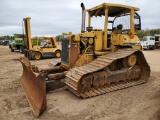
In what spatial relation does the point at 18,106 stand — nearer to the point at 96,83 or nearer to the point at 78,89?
the point at 78,89

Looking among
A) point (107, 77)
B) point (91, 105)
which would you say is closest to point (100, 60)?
point (107, 77)

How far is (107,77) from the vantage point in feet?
20.3

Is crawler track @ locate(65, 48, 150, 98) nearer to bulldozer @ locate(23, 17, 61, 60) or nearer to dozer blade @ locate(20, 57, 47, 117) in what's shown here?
dozer blade @ locate(20, 57, 47, 117)

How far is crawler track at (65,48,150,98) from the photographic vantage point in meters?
5.64

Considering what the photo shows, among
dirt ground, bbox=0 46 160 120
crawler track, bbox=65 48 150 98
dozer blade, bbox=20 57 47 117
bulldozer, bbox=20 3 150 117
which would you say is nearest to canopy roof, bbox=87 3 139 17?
bulldozer, bbox=20 3 150 117

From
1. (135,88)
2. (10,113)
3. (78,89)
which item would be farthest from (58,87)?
(135,88)

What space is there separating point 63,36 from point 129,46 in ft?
8.20

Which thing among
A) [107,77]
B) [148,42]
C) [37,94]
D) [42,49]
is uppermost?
[148,42]

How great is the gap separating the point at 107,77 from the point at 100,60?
0.59 m

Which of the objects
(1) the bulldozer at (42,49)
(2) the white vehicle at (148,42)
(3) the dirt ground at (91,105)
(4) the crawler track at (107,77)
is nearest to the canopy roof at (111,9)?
(4) the crawler track at (107,77)

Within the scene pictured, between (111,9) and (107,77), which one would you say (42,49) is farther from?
(107,77)

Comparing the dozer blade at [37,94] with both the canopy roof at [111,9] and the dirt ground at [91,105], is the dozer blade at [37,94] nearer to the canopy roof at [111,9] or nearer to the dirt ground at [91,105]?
the dirt ground at [91,105]

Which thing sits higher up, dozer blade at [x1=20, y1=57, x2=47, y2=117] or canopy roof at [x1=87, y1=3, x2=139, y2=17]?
canopy roof at [x1=87, y1=3, x2=139, y2=17]

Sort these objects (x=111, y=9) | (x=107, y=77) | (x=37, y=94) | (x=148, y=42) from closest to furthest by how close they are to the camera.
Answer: (x=37, y=94) → (x=107, y=77) → (x=111, y=9) → (x=148, y=42)
